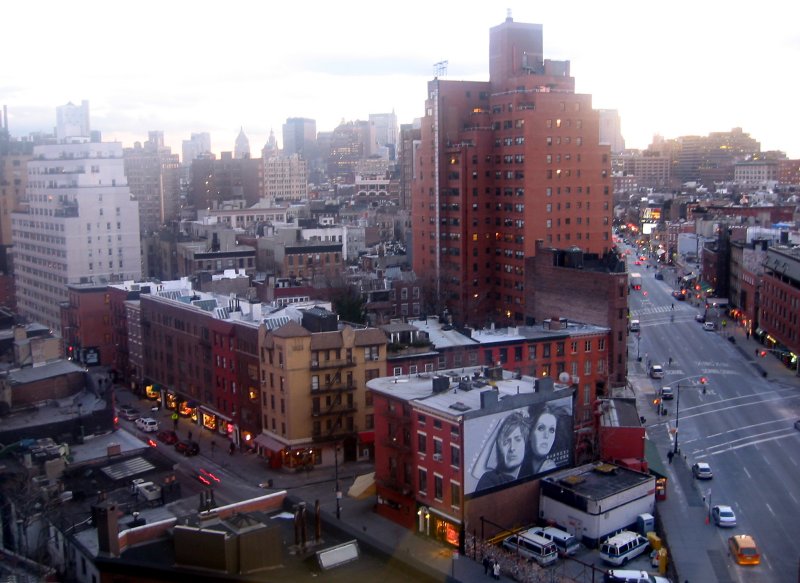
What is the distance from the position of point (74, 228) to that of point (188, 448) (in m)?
52.0

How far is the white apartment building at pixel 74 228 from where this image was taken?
102 m

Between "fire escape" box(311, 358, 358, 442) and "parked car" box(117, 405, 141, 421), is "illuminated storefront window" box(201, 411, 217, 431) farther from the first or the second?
"fire escape" box(311, 358, 358, 442)

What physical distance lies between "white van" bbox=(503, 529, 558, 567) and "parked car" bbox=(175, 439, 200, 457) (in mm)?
24713

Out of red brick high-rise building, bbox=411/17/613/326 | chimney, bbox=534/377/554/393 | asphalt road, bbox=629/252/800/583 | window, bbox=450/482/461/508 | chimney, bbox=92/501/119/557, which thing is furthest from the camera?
red brick high-rise building, bbox=411/17/613/326

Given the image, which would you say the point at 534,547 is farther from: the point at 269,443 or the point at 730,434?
the point at 730,434

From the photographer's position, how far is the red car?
61.1 metres

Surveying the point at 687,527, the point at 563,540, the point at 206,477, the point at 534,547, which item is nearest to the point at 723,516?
the point at 687,527

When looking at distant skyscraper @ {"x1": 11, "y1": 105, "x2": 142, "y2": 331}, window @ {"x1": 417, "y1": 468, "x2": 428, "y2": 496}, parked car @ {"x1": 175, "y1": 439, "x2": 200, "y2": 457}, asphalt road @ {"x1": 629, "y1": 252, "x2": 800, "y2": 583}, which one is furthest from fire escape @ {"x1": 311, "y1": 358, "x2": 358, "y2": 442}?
distant skyscraper @ {"x1": 11, "y1": 105, "x2": 142, "y2": 331}

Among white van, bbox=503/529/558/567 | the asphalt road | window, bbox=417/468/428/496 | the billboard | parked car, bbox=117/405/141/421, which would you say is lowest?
parked car, bbox=117/405/141/421

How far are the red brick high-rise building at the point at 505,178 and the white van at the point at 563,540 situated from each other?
4950 centimetres

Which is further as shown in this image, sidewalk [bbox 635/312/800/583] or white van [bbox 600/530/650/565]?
white van [bbox 600/530/650/565]

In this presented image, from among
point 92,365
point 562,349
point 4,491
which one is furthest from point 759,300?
point 4,491

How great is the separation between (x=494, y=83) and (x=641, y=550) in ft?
230

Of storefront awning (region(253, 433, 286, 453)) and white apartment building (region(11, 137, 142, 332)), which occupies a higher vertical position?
white apartment building (region(11, 137, 142, 332))
